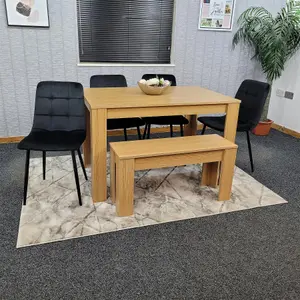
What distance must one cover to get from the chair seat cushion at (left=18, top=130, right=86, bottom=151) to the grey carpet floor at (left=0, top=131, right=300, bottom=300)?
0.50 meters

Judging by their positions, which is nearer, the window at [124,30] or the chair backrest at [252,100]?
the chair backrest at [252,100]

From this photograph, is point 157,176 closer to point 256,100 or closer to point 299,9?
point 256,100

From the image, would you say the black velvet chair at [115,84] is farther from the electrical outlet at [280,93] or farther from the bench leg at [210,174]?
the electrical outlet at [280,93]

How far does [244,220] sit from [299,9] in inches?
115

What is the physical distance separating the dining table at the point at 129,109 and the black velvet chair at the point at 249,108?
0.36m

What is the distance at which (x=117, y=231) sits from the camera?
2.05 m

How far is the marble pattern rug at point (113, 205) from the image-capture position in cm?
207

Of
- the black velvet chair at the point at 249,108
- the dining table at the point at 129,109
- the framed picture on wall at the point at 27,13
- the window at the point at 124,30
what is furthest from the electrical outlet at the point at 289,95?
the framed picture on wall at the point at 27,13

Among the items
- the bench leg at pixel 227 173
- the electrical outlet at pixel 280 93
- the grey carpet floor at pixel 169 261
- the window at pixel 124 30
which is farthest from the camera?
the electrical outlet at pixel 280 93

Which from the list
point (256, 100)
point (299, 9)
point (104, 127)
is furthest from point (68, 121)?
point (299, 9)

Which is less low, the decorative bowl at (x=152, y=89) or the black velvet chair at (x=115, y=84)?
the decorative bowl at (x=152, y=89)

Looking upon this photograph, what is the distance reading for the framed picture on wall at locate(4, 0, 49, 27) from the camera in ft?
10.5

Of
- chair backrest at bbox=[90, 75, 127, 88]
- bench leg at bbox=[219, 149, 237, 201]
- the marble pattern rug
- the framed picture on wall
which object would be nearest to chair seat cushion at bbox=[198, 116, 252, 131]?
the marble pattern rug

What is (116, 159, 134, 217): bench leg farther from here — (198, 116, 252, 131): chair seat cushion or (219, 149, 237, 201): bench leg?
(198, 116, 252, 131): chair seat cushion
